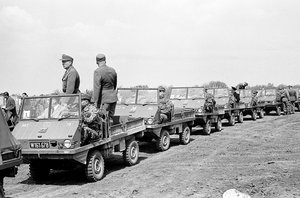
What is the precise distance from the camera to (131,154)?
9.87m

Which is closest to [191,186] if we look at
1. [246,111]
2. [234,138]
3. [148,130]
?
[148,130]

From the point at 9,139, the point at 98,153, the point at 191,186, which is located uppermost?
the point at 9,139

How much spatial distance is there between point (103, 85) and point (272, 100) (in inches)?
689

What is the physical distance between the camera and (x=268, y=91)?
2528cm

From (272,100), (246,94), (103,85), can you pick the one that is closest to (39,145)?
(103,85)

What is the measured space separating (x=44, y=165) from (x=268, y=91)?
19421 millimetres

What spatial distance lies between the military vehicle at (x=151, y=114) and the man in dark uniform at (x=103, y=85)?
7.77 feet

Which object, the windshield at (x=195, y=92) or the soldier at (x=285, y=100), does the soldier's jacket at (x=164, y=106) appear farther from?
the soldier at (x=285, y=100)

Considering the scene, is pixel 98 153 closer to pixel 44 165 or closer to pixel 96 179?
pixel 96 179

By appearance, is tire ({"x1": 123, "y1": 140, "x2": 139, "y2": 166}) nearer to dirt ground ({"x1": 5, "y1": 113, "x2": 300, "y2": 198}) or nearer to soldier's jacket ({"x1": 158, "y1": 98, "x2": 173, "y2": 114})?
dirt ground ({"x1": 5, "y1": 113, "x2": 300, "y2": 198})

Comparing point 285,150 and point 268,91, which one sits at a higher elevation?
point 268,91

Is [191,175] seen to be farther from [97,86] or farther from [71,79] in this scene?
[71,79]

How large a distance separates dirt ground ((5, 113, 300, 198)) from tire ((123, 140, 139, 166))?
0.62ft

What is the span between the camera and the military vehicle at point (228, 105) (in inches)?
736
